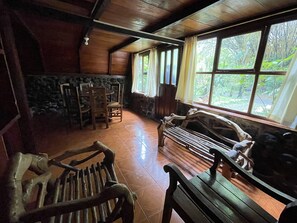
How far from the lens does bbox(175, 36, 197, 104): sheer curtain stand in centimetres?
270

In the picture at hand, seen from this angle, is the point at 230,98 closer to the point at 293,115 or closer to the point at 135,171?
the point at 293,115

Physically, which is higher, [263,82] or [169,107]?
[263,82]

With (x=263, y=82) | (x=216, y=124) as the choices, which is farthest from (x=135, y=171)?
(x=263, y=82)

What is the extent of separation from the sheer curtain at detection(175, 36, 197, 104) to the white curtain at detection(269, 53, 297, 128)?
4.42 feet

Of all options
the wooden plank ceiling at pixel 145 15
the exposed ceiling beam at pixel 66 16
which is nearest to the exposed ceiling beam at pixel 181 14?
the wooden plank ceiling at pixel 145 15

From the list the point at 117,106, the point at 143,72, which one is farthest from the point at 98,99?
the point at 143,72

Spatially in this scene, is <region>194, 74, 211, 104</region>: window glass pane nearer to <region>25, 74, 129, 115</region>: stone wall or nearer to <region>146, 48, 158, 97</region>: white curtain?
<region>146, 48, 158, 97</region>: white curtain

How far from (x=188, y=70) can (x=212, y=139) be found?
1.39 m

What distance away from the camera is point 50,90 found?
4.53m

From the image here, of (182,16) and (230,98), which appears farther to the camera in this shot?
(230,98)

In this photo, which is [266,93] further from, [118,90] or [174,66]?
[118,90]

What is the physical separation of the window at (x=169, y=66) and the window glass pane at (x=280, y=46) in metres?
1.77

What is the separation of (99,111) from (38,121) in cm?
194

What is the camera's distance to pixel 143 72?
4.86 m
